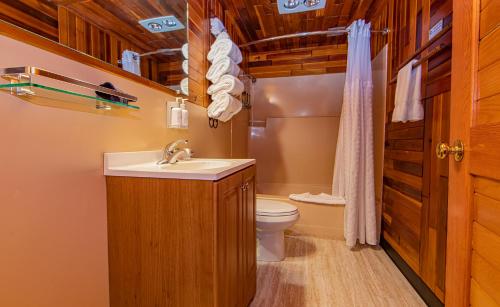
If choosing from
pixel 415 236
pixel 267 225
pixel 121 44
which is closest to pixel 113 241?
pixel 121 44

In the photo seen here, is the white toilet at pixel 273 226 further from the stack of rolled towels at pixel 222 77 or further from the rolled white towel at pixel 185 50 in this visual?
the rolled white towel at pixel 185 50

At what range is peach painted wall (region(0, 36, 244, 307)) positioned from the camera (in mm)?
710

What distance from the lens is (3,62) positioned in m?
0.69

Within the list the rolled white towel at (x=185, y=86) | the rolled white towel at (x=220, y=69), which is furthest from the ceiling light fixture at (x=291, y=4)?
the rolled white towel at (x=185, y=86)

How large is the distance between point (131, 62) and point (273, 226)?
4.77 ft

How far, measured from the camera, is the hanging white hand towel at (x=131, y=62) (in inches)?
45.3

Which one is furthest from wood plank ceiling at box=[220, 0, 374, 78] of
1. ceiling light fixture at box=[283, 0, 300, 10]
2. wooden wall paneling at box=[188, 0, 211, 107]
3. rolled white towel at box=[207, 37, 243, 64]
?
rolled white towel at box=[207, 37, 243, 64]

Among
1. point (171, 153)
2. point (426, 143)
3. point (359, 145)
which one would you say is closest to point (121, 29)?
point (171, 153)

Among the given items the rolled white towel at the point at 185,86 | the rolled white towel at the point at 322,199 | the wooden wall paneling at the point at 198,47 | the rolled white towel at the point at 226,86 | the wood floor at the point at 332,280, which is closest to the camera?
the wood floor at the point at 332,280

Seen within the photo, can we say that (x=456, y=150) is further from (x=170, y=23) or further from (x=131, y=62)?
(x=170, y=23)

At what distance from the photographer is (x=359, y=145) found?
2.12 m

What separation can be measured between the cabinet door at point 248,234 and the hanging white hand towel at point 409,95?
110 cm

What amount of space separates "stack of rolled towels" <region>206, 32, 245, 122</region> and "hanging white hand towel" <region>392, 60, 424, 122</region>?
1.21 meters

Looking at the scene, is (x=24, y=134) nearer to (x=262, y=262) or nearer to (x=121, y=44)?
(x=121, y=44)
